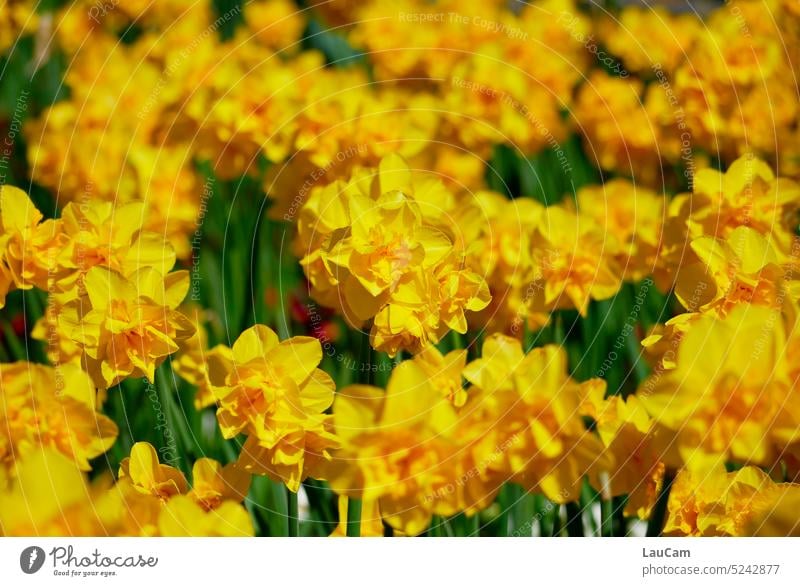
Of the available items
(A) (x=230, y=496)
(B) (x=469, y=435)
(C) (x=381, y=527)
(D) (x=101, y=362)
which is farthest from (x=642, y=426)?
(D) (x=101, y=362)

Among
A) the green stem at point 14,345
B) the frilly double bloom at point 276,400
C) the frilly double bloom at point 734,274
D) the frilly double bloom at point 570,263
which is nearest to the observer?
the frilly double bloom at point 276,400

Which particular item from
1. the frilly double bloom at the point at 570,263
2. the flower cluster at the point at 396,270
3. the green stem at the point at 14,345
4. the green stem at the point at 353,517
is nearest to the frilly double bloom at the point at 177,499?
the flower cluster at the point at 396,270

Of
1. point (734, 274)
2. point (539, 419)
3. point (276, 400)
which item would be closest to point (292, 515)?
point (276, 400)

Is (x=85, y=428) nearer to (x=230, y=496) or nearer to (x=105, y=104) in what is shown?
(x=230, y=496)
